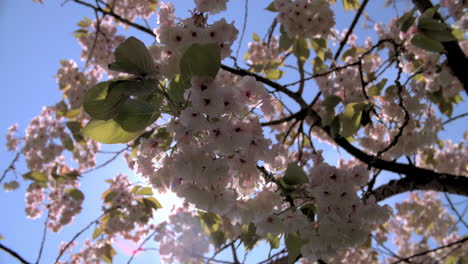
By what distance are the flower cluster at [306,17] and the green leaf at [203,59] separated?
1.61m

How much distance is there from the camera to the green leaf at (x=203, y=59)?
2.83 ft

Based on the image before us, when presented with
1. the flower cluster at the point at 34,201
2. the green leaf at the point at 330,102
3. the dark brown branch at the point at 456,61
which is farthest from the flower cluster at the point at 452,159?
the flower cluster at the point at 34,201

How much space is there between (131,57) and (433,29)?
192 cm

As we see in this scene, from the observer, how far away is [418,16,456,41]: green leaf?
72.4 inches

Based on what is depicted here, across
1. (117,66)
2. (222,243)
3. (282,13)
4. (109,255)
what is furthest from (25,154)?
(117,66)

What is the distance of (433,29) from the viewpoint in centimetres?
188

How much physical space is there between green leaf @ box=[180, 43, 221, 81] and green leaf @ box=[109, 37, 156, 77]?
0.12 m

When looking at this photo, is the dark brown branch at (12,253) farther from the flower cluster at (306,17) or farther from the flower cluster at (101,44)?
the flower cluster at (101,44)

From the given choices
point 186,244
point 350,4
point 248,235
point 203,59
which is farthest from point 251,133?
point 350,4

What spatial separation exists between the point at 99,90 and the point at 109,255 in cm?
362

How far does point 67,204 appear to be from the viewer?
4504 mm

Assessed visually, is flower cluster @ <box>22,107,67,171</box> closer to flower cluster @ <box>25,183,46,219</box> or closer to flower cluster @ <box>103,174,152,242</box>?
flower cluster @ <box>25,183,46,219</box>

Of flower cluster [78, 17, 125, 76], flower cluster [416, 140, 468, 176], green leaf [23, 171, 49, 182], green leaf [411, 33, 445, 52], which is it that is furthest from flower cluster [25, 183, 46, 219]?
flower cluster [416, 140, 468, 176]

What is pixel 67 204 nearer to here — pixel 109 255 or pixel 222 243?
pixel 109 255
